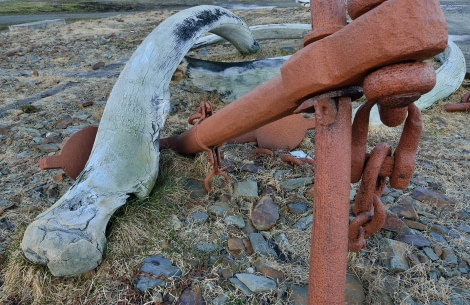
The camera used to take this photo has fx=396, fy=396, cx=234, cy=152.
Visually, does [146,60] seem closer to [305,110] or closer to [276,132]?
[276,132]

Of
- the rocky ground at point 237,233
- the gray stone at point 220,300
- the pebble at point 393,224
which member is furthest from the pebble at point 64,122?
the pebble at point 393,224

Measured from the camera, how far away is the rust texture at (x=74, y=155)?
2.26 m

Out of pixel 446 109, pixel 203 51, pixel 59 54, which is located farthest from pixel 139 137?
pixel 59 54

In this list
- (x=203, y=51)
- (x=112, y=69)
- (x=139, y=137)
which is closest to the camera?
(x=139, y=137)

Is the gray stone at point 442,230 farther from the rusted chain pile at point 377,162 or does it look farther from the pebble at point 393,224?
the rusted chain pile at point 377,162

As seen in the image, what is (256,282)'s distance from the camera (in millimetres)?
1853

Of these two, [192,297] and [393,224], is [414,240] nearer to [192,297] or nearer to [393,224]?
[393,224]

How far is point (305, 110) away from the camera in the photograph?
146 cm

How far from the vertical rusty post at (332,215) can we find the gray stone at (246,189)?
116 cm

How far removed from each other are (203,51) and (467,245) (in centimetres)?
512

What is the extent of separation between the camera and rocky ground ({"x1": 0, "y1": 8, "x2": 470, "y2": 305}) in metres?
1.81

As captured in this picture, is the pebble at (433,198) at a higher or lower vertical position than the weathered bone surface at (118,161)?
lower

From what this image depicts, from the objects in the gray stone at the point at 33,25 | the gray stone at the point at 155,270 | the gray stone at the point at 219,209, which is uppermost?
the gray stone at the point at 33,25

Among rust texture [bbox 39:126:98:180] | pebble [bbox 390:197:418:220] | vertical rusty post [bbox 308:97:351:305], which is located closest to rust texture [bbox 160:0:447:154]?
vertical rusty post [bbox 308:97:351:305]
